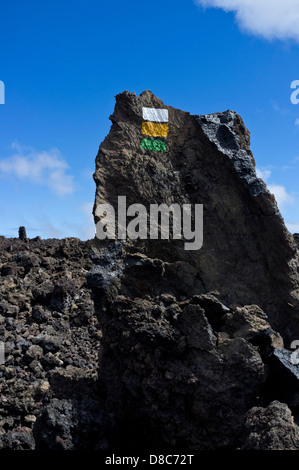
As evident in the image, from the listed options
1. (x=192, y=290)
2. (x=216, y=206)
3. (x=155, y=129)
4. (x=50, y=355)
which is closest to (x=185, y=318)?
(x=192, y=290)

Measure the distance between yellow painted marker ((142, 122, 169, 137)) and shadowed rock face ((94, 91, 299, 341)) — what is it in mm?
81

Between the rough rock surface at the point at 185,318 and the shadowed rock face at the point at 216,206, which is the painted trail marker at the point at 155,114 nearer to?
the rough rock surface at the point at 185,318

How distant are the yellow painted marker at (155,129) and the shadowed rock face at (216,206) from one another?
0.08m

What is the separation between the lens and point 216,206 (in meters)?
6.05

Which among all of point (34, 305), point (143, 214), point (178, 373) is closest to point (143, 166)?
point (143, 214)

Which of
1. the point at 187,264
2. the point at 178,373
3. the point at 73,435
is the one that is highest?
the point at 187,264

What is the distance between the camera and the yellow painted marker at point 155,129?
6328 millimetres

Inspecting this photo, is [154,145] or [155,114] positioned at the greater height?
[155,114]

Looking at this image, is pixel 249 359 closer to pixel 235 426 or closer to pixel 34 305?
pixel 235 426

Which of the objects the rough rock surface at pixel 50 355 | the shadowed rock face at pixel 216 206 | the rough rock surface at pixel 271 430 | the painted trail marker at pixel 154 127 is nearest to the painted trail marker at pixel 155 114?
the painted trail marker at pixel 154 127

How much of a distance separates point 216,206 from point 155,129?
132 cm

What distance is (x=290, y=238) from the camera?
19.6 feet

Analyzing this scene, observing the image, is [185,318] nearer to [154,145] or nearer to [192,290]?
[192,290]
